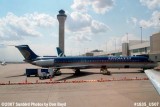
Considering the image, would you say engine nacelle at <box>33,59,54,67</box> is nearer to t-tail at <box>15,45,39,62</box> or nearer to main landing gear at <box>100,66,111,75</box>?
t-tail at <box>15,45,39,62</box>

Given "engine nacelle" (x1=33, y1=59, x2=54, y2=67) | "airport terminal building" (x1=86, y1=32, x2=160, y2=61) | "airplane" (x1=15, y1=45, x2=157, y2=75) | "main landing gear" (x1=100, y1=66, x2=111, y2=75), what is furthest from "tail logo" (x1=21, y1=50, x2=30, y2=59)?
"airport terminal building" (x1=86, y1=32, x2=160, y2=61)

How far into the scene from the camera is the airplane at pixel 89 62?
150ft

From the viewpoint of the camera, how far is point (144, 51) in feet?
285

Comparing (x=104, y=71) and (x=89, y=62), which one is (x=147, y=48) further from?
(x=104, y=71)

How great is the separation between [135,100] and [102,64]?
2942 cm

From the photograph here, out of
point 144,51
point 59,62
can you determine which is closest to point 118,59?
point 59,62

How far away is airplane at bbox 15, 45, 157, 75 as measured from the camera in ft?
150

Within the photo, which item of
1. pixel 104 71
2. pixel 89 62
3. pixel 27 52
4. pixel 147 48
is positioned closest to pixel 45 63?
pixel 27 52

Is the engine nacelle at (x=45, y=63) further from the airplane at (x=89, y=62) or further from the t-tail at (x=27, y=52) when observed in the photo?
the t-tail at (x=27, y=52)

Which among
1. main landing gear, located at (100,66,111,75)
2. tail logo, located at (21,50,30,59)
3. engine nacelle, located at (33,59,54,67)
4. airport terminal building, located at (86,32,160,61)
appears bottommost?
main landing gear, located at (100,66,111,75)

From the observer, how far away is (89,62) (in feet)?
154

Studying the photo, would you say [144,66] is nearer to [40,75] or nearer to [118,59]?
[118,59]

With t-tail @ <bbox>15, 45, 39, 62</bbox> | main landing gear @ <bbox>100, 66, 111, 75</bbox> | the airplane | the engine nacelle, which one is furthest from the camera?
the engine nacelle

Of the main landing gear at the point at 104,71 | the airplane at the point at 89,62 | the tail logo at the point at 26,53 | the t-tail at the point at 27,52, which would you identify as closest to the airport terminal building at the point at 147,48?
the airplane at the point at 89,62
